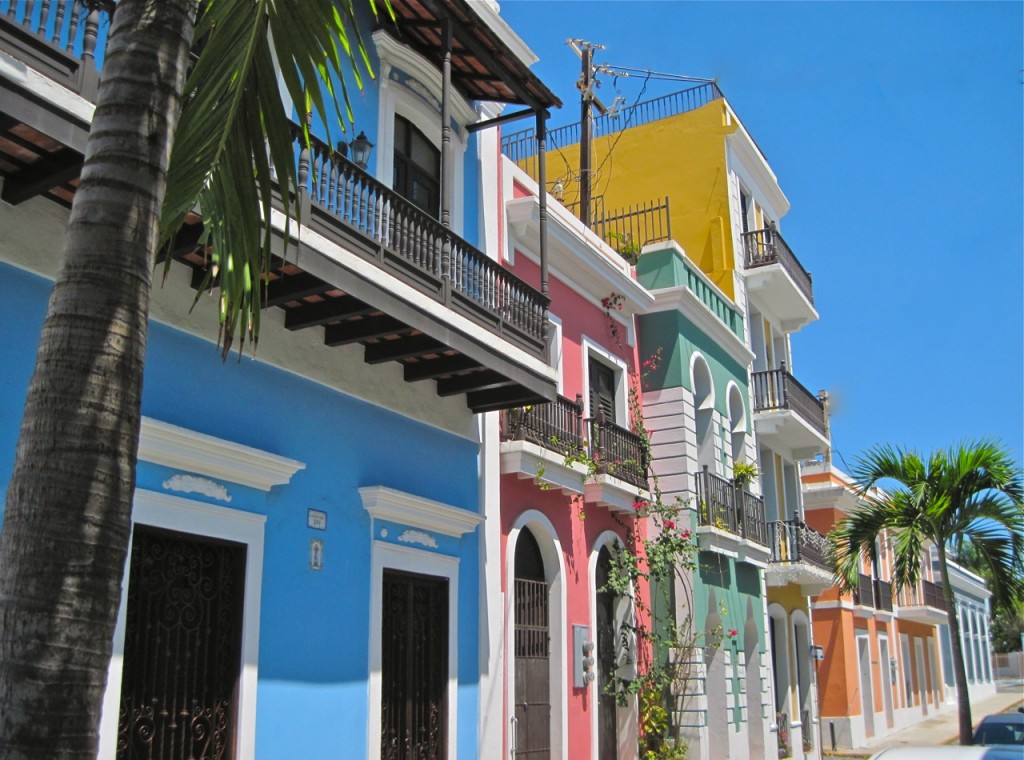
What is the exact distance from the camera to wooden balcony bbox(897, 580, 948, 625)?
3556 centimetres

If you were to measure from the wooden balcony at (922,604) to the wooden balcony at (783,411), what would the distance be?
599 inches

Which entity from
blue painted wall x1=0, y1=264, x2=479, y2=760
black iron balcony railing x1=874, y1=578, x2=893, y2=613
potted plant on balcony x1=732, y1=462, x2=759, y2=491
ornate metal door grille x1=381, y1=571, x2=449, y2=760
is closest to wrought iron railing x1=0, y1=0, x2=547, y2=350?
blue painted wall x1=0, y1=264, x2=479, y2=760

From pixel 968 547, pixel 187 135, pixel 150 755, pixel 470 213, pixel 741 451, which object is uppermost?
pixel 470 213

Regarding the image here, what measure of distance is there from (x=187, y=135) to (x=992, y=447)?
10699 millimetres

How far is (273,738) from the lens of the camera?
839 cm

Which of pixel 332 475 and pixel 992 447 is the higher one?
pixel 992 447

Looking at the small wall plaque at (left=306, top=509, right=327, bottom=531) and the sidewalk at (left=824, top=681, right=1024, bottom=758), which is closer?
the small wall plaque at (left=306, top=509, right=327, bottom=531)

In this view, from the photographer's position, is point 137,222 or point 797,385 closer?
point 137,222

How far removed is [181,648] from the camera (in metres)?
7.85

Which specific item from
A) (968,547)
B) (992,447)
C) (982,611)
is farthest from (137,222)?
(982,611)

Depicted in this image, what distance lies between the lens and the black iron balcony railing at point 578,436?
12.5 meters

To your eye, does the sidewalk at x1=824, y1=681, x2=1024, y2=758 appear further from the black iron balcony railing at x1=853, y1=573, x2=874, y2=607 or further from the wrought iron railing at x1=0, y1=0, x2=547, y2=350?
the wrought iron railing at x1=0, y1=0, x2=547, y2=350

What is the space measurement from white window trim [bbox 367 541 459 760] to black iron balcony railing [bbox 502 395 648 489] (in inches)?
82.2

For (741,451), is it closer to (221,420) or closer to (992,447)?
(992,447)
